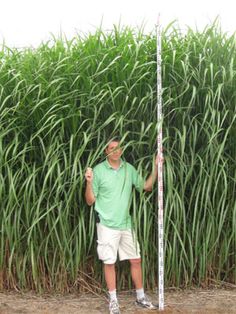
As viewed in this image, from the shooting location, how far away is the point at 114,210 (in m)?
3.65

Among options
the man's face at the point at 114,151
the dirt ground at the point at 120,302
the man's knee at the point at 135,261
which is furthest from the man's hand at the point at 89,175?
the dirt ground at the point at 120,302

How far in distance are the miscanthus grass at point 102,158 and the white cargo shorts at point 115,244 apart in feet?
0.39

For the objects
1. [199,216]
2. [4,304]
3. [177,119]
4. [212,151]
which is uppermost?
[177,119]

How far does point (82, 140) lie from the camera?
13.2 ft

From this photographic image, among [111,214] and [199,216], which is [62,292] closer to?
[111,214]

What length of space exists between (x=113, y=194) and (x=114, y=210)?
114 millimetres

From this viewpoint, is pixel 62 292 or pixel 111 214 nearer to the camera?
pixel 111 214

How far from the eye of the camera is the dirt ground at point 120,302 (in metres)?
3.81

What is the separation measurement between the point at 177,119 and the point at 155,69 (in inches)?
18.1

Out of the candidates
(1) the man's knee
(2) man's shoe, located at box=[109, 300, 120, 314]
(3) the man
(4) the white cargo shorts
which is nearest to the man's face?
(3) the man

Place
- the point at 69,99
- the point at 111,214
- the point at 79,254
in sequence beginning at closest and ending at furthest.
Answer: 1. the point at 111,214
2. the point at 79,254
3. the point at 69,99

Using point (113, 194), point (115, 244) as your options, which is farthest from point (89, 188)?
point (115, 244)

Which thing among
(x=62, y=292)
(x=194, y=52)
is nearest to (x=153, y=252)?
(x=62, y=292)

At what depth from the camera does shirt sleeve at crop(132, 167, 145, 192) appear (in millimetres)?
3779
